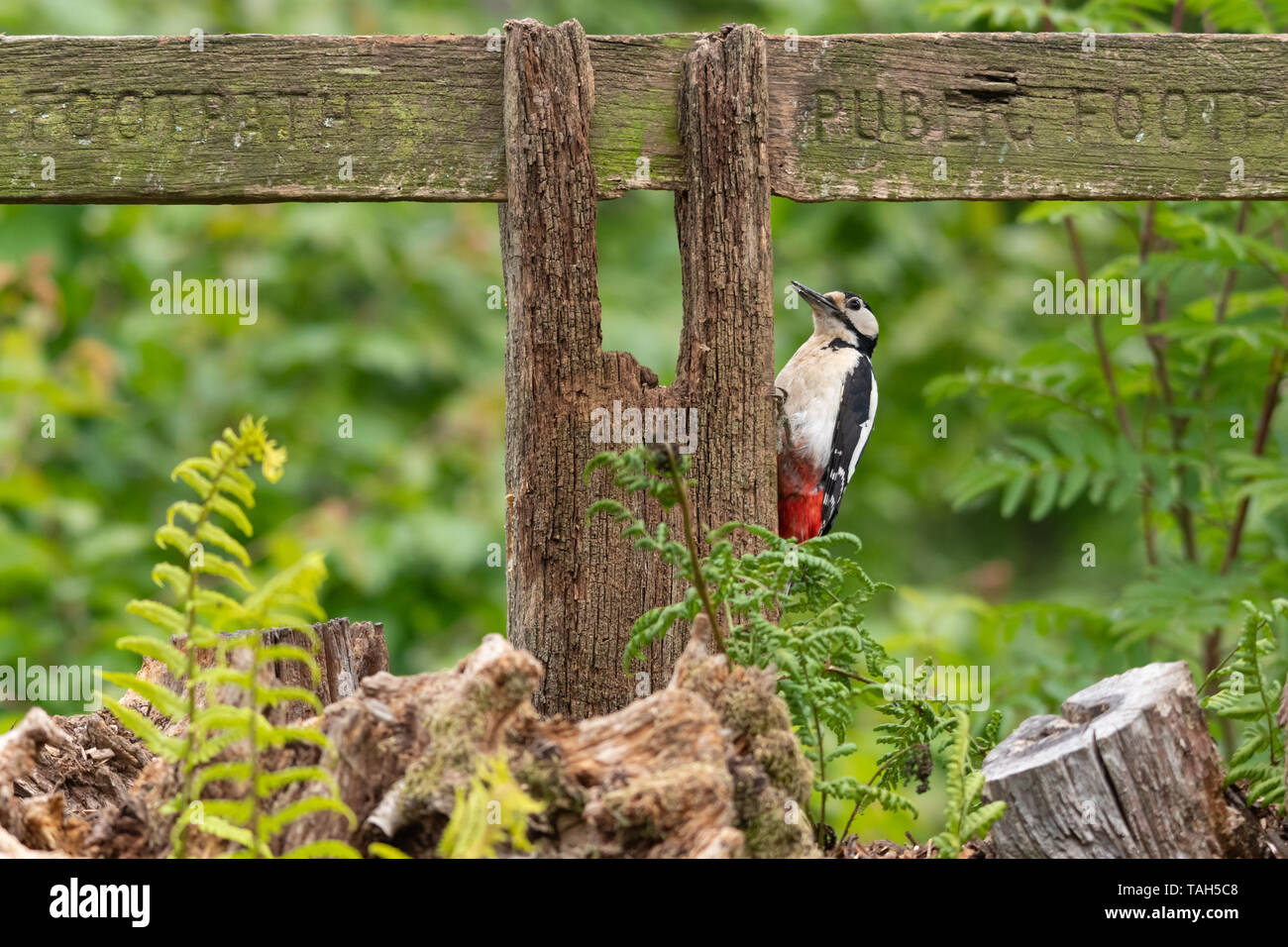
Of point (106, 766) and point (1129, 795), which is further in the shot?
point (106, 766)

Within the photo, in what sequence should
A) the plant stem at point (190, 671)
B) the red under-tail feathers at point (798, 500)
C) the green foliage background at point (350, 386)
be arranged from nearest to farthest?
the plant stem at point (190, 671), the red under-tail feathers at point (798, 500), the green foliage background at point (350, 386)

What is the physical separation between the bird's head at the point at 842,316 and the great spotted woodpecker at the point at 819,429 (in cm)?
6

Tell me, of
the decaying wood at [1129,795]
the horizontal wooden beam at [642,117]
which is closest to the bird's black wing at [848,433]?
the horizontal wooden beam at [642,117]

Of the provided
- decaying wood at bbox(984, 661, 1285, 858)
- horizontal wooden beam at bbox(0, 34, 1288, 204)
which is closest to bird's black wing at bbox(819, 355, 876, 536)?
horizontal wooden beam at bbox(0, 34, 1288, 204)

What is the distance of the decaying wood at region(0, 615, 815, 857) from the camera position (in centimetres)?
176

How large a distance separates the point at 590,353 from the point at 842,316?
2397 millimetres

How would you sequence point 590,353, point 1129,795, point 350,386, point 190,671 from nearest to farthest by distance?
point 190,671, point 1129,795, point 590,353, point 350,386

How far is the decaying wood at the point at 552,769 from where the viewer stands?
1.76 meters

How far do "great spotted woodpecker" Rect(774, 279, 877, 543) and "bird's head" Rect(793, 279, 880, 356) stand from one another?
60 mm

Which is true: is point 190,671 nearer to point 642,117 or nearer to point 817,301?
point 642,117

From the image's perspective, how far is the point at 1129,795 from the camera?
2117mm

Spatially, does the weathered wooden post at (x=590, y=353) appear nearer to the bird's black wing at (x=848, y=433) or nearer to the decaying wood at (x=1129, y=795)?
the decaying wood at (x=1129, y=795)

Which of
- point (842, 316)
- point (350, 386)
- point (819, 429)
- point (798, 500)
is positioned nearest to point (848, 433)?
→ point (819, 429)
